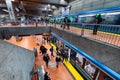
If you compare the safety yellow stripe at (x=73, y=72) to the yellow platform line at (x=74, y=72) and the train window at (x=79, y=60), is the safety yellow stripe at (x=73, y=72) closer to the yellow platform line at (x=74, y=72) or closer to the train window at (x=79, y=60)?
the yellow platform line at (x=74, y=72)

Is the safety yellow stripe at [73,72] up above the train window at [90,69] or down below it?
below

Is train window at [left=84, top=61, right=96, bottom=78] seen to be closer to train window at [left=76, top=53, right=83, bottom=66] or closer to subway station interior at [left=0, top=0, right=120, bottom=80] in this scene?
subway station interior at [left=0, top=0, right=120, bottom=80]

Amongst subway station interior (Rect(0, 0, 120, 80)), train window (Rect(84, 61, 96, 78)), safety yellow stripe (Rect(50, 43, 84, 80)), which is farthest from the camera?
safety yellow stripe (Rect(50, 43, 84, 80))

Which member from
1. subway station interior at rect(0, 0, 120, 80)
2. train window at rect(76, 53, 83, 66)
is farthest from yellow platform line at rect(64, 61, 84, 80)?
train window at rect(76, 53, 83, 66)

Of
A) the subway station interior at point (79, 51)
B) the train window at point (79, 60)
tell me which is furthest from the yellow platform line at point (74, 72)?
the train window at point (79, 60)

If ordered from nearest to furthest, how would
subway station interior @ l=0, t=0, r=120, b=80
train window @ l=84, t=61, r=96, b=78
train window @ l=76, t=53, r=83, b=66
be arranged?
1. subway station interior @ l=0, t=0, r=120, b=80
2. train window @ l=84, t=61, r=96, b=78
3. train window @ l=76, t=53, r=83, b=66

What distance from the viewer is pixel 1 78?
225 cm

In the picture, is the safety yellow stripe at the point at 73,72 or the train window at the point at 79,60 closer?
the safety yellow stripe at the point at 73,72

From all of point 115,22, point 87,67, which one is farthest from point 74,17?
point 87,67

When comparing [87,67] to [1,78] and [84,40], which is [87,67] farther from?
[1,78]

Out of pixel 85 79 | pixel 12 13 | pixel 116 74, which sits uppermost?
pixel 12 13

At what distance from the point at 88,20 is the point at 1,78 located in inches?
340

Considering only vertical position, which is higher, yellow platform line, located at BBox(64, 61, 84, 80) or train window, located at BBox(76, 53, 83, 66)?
train window, located at BBox(76, 53, 83, 66)

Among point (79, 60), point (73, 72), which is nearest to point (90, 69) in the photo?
point (79, 60)
